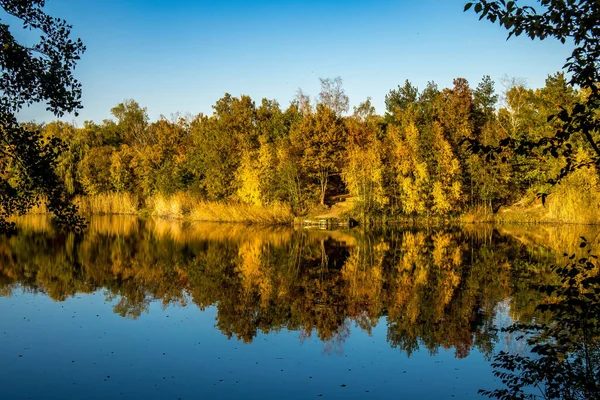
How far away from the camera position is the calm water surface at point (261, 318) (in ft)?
32.2

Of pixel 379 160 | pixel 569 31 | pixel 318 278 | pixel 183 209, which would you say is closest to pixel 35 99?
pixel 569 31

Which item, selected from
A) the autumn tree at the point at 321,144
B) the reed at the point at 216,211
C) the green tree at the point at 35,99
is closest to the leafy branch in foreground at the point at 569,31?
the green tree at the point at 35,99

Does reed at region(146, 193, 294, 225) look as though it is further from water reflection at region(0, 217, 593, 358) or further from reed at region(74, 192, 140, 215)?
water reflection at region(0, 217, 593, 358)

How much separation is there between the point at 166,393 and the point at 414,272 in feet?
45.4

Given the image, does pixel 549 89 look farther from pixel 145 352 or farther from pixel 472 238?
pixel 145 352

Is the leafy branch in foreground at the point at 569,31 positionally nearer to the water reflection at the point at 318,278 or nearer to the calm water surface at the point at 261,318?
the calm water surface at the point at 261,318

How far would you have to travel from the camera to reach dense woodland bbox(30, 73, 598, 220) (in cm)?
4447

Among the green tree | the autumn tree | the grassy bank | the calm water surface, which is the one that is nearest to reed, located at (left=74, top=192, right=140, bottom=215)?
the grassy bank

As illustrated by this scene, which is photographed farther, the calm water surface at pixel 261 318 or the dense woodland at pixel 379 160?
the dense woodland at pixel 379 160

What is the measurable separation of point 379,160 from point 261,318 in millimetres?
31875

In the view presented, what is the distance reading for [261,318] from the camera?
1462 centimetres

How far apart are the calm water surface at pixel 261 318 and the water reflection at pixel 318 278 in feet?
0.26

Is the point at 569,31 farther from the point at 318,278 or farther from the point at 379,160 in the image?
the point at 379,160

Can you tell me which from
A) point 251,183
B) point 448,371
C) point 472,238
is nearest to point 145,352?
point 448,371
